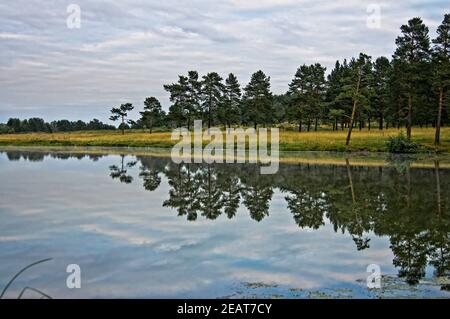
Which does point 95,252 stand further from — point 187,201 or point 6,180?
point 6,180

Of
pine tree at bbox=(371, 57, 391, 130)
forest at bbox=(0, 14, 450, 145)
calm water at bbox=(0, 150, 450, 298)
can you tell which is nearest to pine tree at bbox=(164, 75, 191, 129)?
forest at bbox=(0, 14, 450, 145)

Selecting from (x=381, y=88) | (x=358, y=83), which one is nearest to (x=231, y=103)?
(x=381, y=88)

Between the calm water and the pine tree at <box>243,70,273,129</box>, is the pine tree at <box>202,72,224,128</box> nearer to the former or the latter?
the pine tree at <box>243,70,273,129</box>

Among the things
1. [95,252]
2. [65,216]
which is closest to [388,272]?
[95,252]

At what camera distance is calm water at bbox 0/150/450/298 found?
9219 millimetres

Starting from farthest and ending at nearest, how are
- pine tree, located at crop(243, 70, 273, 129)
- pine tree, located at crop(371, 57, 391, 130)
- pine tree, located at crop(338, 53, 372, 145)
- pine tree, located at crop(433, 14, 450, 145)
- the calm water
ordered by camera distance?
pine tree, located at crop(243, 70, 273, 129) < pine tree, located at crop(371, 57, 391, 130) < pine tree, located at crop(338, 53, 372, 145) < pine tree, located at crop(433, 14, 450, 145) < the calm water

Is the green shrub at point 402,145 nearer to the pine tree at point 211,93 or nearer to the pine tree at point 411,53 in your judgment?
the pine tree at point 411,53

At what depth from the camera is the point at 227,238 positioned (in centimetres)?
1328

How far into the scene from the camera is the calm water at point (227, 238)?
9219 millimetres


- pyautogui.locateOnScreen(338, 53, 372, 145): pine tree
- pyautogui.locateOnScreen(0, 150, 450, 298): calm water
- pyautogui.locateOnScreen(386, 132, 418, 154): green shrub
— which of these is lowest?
pyautogui.locateOnScreen(0, 150, 450, 298): calm water

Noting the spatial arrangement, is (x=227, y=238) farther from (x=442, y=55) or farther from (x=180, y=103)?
(x=180, y=103)

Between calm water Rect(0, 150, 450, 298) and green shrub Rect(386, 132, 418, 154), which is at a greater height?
green shrub Rect(386, 132, 418, 154)

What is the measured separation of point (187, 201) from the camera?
794 inches
